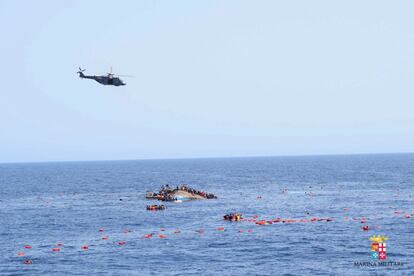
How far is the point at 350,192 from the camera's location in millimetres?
155125

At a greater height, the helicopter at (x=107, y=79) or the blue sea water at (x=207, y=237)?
the helicopter at (x=107, y=79)

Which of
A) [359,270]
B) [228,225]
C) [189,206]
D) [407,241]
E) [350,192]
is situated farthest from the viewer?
[350,192]

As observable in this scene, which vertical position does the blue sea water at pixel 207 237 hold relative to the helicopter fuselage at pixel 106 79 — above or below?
below

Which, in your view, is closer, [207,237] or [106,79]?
[106,79]

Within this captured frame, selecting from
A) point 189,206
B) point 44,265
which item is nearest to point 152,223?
point 189,206

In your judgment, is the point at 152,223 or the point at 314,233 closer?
the point at 314,233

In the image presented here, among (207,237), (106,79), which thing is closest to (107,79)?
(106,79)

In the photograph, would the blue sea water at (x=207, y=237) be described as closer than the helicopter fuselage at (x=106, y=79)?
No

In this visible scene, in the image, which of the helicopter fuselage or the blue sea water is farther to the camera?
the blue sea water

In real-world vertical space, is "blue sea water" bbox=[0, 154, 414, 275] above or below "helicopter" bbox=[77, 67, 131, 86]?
below

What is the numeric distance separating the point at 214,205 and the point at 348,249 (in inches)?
2179

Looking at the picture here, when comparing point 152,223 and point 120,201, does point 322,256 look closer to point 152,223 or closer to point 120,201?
point 152,223

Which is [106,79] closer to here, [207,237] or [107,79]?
[107,79]

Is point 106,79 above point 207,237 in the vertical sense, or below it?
above
